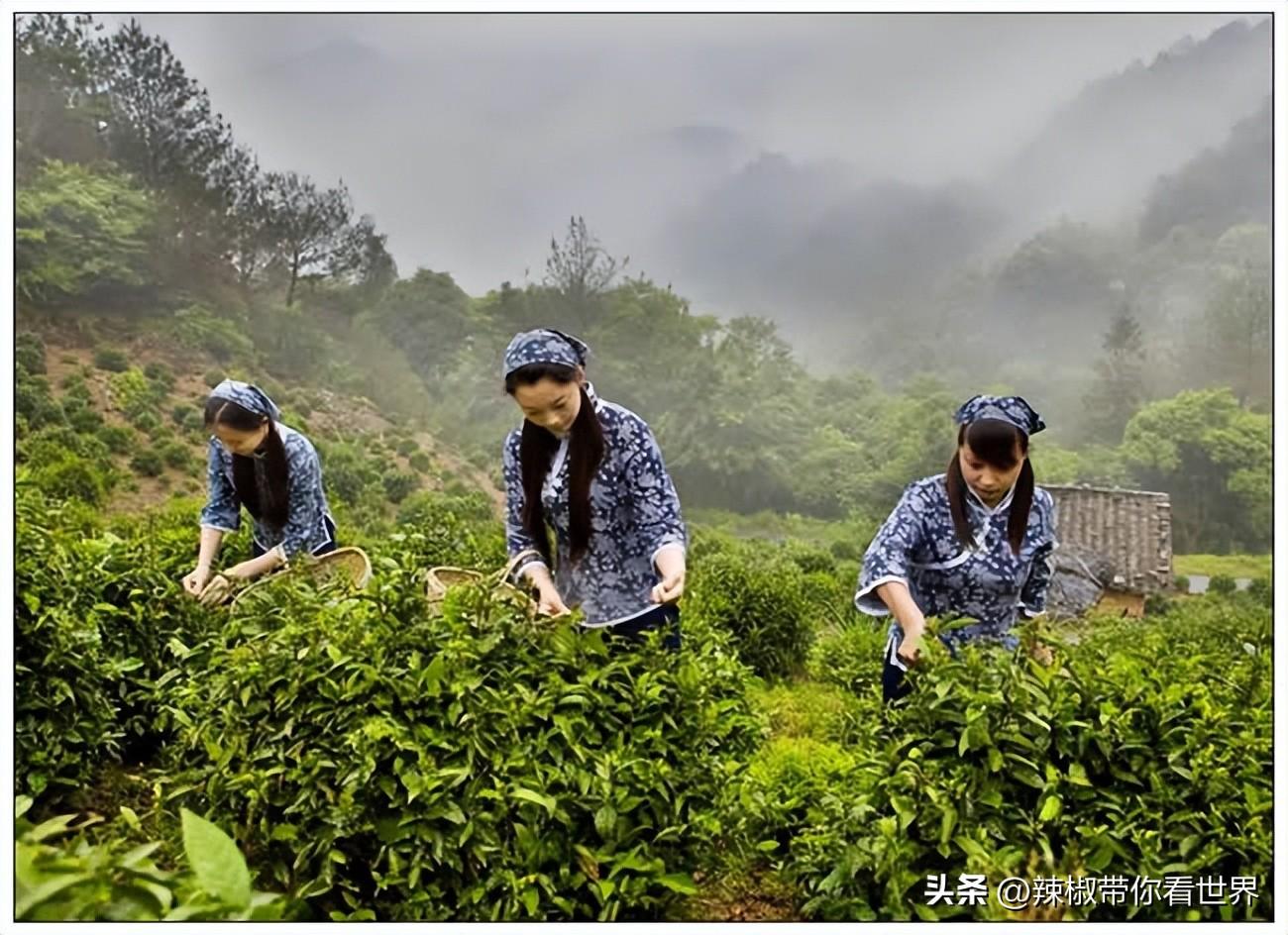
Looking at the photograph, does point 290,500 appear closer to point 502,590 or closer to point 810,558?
point 502,590

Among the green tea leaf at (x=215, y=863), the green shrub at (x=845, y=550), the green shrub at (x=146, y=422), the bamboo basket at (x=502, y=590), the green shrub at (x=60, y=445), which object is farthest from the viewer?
the green shrub at (x=845, y=550)

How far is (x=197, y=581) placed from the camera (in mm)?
3949

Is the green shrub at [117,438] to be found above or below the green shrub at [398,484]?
above

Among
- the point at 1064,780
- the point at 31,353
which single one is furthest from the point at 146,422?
the point at 1064,780

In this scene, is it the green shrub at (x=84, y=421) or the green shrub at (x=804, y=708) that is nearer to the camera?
the green shrub at (x=804, y=708)

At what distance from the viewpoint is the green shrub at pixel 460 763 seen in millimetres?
2328

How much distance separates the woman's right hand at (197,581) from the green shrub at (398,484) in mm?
6195

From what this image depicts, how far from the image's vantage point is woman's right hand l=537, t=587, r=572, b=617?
9.04 ft

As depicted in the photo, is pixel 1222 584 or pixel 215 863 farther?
pixel 1222 584

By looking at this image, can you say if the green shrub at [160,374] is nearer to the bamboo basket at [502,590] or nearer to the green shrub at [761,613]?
the green shrub at [761,613]

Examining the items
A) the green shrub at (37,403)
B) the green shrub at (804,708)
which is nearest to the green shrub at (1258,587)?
the green shrub at (804,708)

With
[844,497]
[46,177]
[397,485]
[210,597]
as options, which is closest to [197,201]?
[46,177]

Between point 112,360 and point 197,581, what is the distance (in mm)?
7070

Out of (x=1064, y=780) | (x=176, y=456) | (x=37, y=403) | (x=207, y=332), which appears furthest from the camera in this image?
(x=207, y=332)
